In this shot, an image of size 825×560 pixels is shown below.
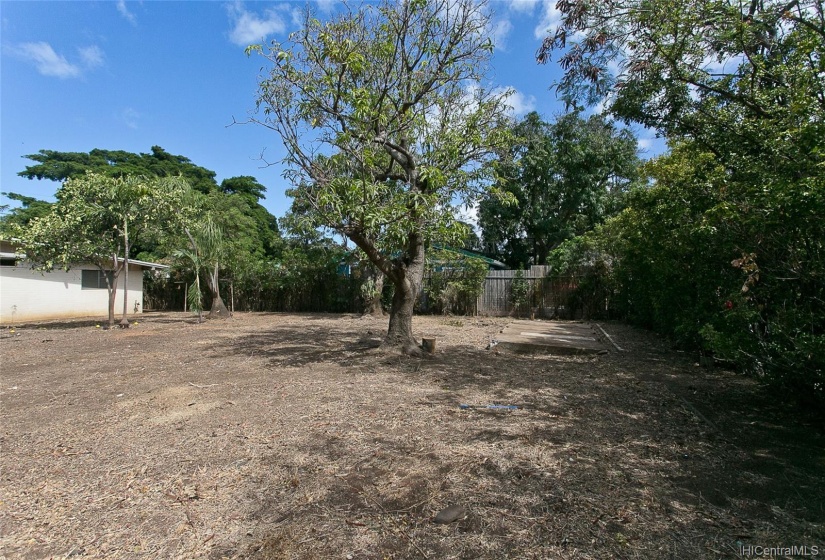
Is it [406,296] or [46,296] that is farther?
[46,296]

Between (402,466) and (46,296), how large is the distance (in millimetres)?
19049

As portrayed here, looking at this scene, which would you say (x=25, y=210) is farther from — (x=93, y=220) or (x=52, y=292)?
(x=93, y=220)

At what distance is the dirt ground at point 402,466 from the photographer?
2412 mm

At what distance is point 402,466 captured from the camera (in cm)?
329

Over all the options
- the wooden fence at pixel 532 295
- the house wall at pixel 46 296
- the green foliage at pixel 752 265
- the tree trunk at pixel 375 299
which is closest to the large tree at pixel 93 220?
the house wall at pixel 46 296

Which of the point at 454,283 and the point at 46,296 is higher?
the point at 454,283

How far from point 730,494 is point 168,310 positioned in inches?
946

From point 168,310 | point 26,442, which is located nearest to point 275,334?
point 26,442

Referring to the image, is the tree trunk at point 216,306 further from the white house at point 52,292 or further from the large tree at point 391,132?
the large tree at point 391,132

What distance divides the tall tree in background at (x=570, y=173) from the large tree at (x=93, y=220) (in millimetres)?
15169

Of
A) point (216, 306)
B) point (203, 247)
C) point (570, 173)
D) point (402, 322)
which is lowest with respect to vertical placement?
point (402, 322)

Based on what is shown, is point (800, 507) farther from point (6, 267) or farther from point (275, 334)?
point (6, 267)

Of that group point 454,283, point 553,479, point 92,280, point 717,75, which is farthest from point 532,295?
point 92,280

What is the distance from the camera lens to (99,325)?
14242 millimetres
